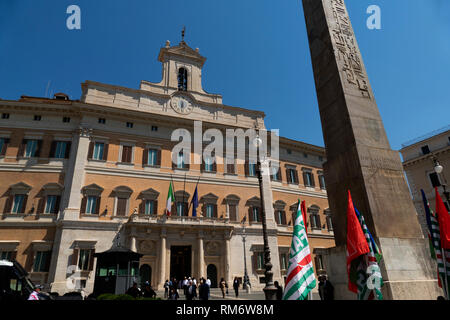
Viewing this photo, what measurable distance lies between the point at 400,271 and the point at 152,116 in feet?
71.9

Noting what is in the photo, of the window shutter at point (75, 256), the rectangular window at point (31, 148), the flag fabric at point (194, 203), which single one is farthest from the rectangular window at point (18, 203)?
the flag fabric at point (194, 203)

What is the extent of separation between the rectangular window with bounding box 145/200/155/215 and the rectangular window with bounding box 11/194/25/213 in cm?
838

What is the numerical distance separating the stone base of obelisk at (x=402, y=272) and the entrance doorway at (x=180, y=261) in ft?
56.2

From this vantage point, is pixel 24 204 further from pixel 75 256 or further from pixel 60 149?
pixel 75 256

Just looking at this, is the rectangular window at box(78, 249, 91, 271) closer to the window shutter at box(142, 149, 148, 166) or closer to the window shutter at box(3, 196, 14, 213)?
the window shutter at box(3, 196, 14, 213)

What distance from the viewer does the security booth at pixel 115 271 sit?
1235cm

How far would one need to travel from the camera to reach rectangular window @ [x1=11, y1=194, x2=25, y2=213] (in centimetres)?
1920

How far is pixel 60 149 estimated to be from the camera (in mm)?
21562

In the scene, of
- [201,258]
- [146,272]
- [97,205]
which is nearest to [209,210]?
[201,258]

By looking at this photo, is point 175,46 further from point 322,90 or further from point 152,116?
point 322,90

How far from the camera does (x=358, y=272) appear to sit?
4.62 meters

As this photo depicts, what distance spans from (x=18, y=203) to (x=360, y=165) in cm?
2218
